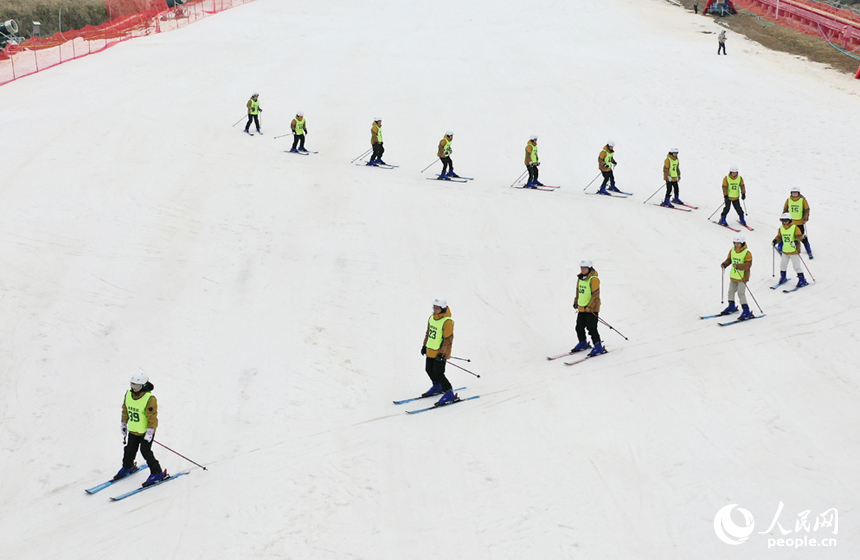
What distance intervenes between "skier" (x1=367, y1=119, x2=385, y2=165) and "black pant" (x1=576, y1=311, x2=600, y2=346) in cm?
1220

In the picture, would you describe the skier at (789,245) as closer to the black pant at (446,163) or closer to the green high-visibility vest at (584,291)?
the green high-visibility vest at (584,291)

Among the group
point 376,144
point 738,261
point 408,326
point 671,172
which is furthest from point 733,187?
point 376,144

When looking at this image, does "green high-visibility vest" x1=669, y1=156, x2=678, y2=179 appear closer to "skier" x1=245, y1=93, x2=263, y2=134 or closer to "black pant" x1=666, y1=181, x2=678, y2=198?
"black pant" x1=666, y1=181, x2=678, y2=198

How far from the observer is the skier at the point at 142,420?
1038 cm

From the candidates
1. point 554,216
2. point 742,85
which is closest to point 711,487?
point 554,216

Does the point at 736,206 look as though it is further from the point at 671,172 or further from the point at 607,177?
the point at 607,177

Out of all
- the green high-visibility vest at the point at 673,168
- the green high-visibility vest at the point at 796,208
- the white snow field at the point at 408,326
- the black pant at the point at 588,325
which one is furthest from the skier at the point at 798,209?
the black pant at the point at 588,325

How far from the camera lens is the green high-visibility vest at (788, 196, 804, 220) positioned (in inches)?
686

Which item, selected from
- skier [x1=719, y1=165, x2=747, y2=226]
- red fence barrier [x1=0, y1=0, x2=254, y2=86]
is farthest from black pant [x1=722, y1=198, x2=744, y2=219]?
red fence barrier [x1=0, y1=0, x2=254, y2=86]

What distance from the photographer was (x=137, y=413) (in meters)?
10.5

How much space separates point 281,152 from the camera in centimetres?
2531

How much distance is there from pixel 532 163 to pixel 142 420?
1511cm

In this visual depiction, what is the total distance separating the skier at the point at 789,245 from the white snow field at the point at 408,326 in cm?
47

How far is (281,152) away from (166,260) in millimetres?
8595
